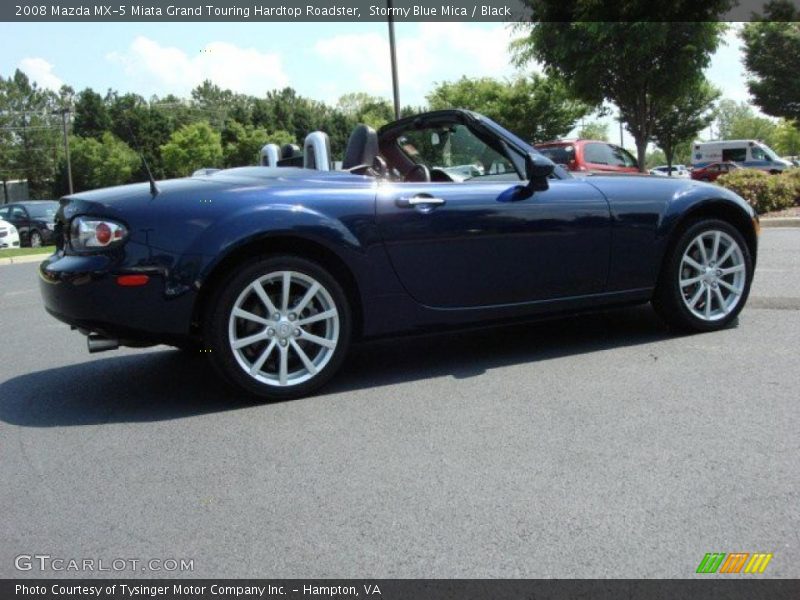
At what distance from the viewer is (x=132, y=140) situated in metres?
4.56

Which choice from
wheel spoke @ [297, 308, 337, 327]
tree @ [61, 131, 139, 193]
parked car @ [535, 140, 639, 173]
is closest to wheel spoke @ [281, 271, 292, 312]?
wheel spoke @ [297, 308, 337, 327]

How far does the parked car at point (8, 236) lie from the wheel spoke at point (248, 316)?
21.3 meters

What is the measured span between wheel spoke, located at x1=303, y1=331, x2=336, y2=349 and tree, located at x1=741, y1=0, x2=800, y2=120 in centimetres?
3611

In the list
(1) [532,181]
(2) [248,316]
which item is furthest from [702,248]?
(2) [248,316]

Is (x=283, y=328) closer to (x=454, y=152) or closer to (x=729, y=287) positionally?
(x=454, y=152)

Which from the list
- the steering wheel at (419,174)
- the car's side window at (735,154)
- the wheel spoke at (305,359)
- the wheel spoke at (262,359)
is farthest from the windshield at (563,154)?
the car's side window at (735,154)

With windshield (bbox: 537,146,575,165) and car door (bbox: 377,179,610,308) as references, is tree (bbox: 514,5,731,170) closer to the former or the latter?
windshield (bbox: 537,146,575,165)

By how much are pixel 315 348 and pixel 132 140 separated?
160 cm

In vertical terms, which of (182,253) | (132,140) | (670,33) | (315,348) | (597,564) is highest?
(670,33)

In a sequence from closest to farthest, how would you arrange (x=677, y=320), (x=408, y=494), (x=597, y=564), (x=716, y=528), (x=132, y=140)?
(x=597, y=564)
(x=716, y=528)
(x=408, y=494)
(x=132, y=140)
(x=677, y=320)

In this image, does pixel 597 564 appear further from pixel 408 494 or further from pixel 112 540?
pixel 112 540

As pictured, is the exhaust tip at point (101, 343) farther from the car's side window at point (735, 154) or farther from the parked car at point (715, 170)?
A: the car's side window at point (735, 154)

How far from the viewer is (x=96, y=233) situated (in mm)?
3871

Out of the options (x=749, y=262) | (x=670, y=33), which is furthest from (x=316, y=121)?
(x=749, y=262)
